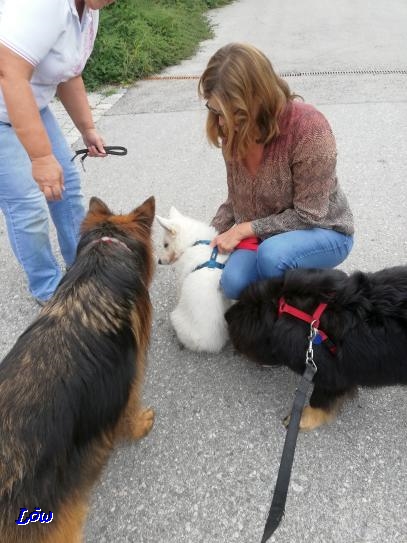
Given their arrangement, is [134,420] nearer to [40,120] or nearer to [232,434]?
[232,434]

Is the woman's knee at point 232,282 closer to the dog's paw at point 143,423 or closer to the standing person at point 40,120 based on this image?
the dog's paw at point 143,423

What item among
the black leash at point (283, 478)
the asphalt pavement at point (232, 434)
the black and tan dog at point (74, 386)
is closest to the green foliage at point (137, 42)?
the asphalt pavement at point (232, 434)

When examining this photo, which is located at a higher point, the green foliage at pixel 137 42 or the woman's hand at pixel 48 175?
the woman's hand at pixel 48 175

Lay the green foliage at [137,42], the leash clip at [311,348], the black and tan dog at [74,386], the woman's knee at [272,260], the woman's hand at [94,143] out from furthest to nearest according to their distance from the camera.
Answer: the green foliage at [137,42]
the woman's hand at [94,143]
the woman's knee at [272,260]
the leash clip at [311,348]
the black and tan dog at [74,386]

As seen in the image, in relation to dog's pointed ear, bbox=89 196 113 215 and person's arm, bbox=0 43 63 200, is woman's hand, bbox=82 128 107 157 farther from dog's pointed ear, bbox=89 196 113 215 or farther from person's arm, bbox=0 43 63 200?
dog's pointed ear, bbox=89 196 113 215

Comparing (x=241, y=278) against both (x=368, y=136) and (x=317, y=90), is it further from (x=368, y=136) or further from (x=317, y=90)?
(x=317, y=90)

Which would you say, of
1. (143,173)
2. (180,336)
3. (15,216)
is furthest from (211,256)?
(143,173)

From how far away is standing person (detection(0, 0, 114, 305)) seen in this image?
1.72m

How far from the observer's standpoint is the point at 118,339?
1.59 m

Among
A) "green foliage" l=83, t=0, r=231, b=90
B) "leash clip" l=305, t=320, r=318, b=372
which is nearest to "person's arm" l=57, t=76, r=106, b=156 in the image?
"leash clip" l=305, t=320, r=318, b=372

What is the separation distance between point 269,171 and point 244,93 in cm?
44

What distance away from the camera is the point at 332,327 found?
5.83 ft


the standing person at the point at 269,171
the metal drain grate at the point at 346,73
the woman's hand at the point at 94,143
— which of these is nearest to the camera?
the standing person at the point at 269,171

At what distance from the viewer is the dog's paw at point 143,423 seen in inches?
79.7
